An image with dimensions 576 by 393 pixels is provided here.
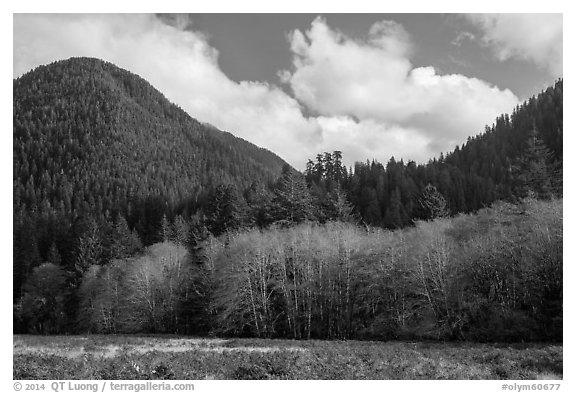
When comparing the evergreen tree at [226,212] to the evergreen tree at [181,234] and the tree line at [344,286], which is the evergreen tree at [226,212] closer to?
the evergreen tree at [181,234]

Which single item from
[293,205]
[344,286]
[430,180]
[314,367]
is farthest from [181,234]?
[430,180]

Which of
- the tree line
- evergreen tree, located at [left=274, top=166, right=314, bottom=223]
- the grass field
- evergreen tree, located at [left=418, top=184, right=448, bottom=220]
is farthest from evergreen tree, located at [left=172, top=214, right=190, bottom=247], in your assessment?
the grass field

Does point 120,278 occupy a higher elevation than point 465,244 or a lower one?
lower

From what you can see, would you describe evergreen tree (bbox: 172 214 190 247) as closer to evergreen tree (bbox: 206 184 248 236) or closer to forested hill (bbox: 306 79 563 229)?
evergreen tree (bbox: 206 184 248 236)

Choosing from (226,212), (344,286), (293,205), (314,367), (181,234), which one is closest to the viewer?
(314,367)

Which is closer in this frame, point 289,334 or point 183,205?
point 289,334

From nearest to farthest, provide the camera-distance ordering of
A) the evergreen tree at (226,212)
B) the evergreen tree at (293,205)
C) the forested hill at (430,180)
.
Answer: the evergreen tree at (293,205), the evergreen tree at (226,212), the forested hill at (430,180)

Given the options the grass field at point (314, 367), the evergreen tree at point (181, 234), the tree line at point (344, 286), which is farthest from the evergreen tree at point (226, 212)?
the grass field at point (314, 367)

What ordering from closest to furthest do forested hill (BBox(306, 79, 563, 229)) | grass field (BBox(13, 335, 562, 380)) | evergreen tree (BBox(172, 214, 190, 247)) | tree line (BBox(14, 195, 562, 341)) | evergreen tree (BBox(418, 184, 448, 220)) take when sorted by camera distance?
1. grass field (BBox(13, 335, 562, 380))
2. tree line (BBox(14, 195, 562, 341))
3. evergreen tree (BBox(418, 184, 448, 220))
4. evergreen tree (BBox(172, 214, 190, 247))
5. forested hill (BBox(306, 79, 563, 229))

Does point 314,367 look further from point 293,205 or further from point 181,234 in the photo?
point 181,234
